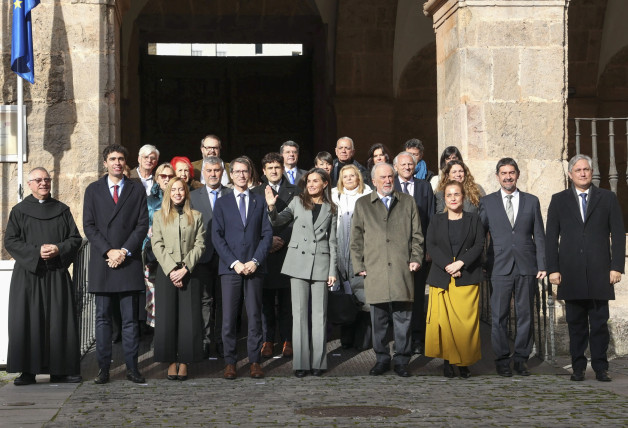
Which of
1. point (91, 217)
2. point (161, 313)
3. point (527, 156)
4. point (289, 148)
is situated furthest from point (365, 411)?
point (527, 156)

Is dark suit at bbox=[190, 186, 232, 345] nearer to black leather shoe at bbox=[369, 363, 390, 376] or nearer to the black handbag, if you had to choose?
the black handbag

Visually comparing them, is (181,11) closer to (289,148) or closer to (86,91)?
(86,91)

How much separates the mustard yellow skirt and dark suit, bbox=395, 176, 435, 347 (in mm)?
655

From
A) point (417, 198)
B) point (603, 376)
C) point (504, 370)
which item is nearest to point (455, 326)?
point (504, 370)

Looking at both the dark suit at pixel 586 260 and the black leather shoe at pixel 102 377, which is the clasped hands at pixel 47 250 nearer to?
the black leather shoe at pixel 102 377

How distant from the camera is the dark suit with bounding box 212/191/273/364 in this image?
8.85m

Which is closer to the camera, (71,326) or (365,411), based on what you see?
(365,411)

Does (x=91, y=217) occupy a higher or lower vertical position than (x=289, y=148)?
lower

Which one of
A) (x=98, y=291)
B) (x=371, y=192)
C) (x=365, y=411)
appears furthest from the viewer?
(x=371, y=192)

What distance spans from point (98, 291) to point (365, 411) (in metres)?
2.42

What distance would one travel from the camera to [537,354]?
9.93m

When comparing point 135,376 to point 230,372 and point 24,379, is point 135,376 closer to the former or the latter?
point 230,372

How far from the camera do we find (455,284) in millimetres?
8914

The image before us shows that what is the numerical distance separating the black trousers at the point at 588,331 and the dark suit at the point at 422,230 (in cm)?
128
